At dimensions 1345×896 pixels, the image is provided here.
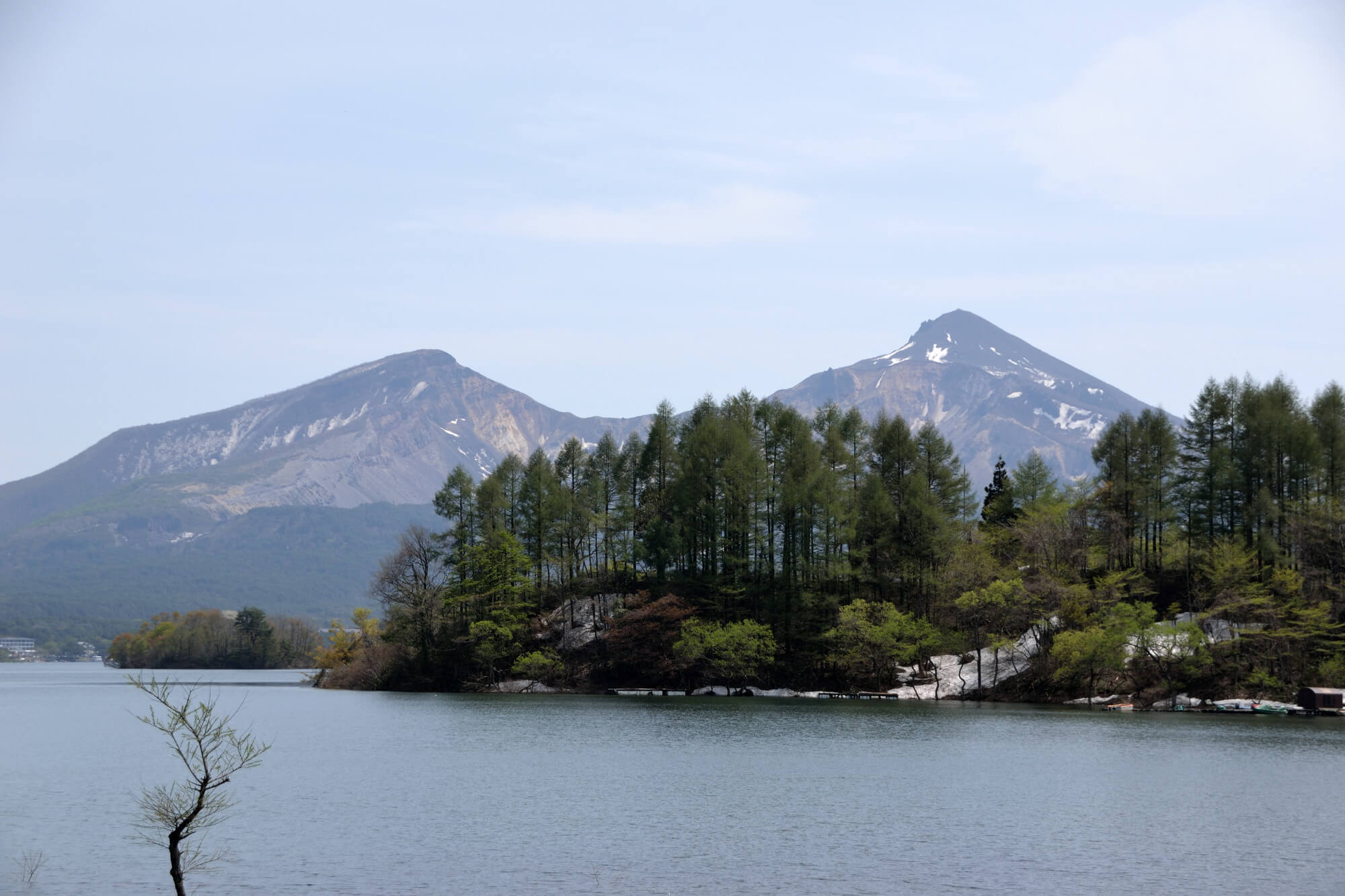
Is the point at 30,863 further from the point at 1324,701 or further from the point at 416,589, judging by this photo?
the point at 416,589

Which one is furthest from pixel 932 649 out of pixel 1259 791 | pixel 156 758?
pixel 156 758

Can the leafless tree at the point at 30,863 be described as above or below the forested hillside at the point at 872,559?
below

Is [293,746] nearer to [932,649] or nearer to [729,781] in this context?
[729,781]

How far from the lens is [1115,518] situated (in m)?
92.9

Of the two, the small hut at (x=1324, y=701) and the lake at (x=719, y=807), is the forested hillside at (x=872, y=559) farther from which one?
the lake at (x=719, y=807)

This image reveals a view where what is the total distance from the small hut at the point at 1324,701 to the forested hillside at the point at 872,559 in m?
3.25

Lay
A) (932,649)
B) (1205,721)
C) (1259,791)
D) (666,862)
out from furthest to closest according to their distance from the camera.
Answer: (932,649) < (1205,721) < (1259,791) < (666,862)

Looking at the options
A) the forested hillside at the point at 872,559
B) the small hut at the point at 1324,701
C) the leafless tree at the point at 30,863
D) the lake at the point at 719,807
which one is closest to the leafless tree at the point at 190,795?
the lake at the point at 719,807

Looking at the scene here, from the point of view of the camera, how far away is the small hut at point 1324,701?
71.9 m

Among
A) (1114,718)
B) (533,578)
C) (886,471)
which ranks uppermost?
(886,471)

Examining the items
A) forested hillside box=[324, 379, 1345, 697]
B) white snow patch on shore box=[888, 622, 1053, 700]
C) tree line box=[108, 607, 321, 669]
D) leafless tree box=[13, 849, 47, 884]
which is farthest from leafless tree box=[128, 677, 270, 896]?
tree line box=[108, 607, 321, 669]

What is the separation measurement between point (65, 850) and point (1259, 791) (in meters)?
40.0

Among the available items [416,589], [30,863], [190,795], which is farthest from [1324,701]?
[416,589]

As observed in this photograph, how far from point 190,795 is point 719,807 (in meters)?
18.3
